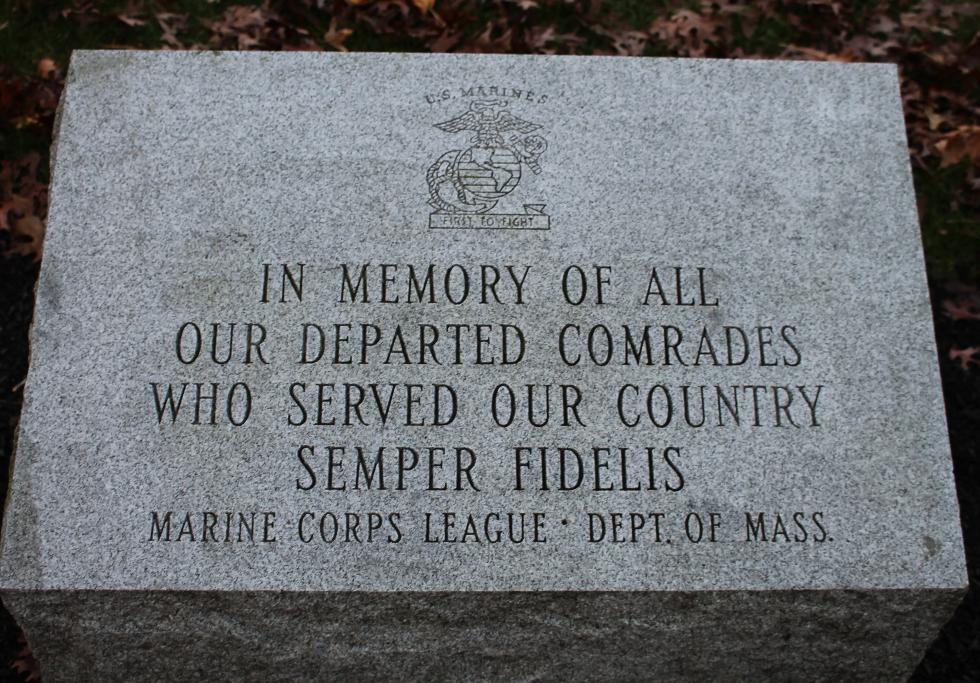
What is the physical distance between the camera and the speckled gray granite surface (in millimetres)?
3582

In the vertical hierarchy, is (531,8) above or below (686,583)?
above

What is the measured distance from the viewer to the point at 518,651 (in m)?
3.69

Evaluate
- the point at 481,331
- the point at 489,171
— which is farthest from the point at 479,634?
the point at 489,171

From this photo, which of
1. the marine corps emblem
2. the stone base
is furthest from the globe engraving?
the stone base

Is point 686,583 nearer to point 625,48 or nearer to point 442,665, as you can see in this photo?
point 442,665

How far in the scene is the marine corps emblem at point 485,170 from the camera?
4047 millimetres

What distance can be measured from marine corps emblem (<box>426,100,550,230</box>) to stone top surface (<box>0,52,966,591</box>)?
1 cm

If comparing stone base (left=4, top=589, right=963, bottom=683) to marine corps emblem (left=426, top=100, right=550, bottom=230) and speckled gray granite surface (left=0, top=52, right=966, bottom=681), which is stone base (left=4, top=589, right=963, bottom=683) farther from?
marine corps emblem (left=426, top=100, right=550, bottom=230)

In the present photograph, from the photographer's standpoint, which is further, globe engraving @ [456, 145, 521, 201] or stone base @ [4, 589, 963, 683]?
globe engraving @ [456, 145, 521, 201]

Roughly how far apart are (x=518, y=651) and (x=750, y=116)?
2.46m

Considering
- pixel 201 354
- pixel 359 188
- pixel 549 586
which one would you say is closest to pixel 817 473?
pixel 549 586

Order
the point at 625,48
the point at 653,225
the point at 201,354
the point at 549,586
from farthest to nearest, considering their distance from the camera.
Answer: the point at 625,48 < the point at 653,225 < the point at 201,354 < the point at 549,586

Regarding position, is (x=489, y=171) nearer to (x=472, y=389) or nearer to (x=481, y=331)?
(x=481, y=331)

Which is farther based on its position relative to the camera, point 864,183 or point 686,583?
point 864,183
